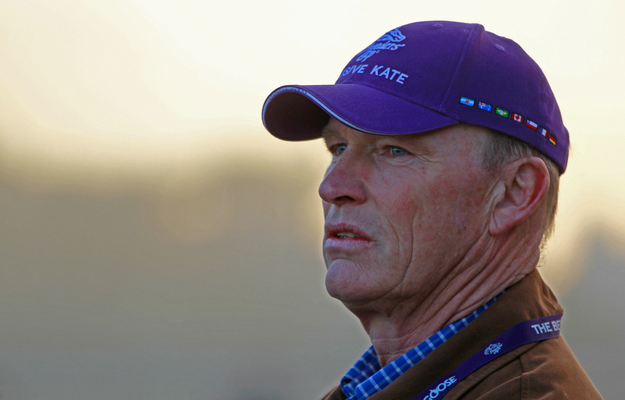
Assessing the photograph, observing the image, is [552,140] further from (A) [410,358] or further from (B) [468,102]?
(A) [410,358]

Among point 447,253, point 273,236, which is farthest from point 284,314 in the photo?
point 447,253

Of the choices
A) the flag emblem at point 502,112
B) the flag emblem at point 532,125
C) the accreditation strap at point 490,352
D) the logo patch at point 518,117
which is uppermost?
the flag emblem at point 502,112

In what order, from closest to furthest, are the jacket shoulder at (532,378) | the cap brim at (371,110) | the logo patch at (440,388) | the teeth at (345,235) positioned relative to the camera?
the jacket shoulder at (532,378) < the logo patch at (440,388) < the cap brim at (371,110) < the teeth at (345,235)

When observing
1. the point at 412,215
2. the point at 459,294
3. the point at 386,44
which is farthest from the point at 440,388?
the point at 386,44

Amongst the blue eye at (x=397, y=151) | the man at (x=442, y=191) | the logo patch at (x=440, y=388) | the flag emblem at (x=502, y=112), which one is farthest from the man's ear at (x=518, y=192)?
the logo patch at (x=440, y=388)

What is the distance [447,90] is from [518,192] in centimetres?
29

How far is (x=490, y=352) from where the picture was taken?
1.20 metres

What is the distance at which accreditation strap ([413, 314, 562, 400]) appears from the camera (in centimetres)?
119

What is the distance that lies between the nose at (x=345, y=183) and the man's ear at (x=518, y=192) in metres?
0.31

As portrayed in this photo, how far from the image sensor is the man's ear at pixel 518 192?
4.51 feet

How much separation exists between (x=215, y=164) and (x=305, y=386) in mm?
1641

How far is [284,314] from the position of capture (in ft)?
13.5

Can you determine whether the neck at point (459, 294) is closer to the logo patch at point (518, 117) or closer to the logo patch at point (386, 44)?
the logo patch at point (518, 117)

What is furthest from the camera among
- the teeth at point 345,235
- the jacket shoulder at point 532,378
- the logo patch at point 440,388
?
the teeth at point 345,235
